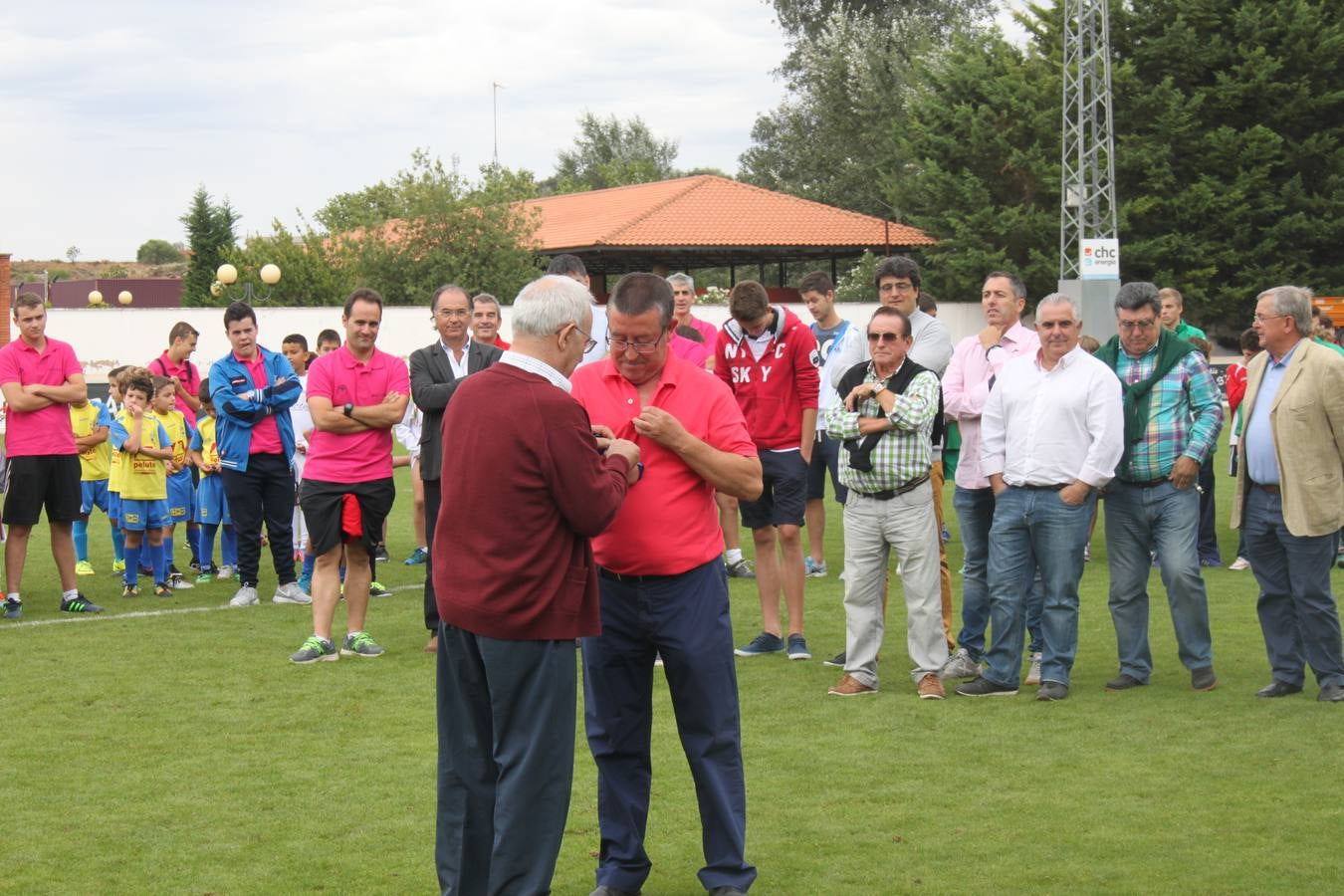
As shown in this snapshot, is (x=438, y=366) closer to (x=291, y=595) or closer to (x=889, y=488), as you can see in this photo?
(x=889, y=488)

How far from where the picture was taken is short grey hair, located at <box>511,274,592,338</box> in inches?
168

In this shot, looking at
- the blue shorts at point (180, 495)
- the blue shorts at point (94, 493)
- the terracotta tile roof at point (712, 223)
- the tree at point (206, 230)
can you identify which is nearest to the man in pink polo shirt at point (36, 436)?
the blue shorts at point (180, 495)

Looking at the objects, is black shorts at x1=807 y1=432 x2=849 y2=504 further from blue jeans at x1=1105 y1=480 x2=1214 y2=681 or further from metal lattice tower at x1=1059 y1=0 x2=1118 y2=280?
metal lattice tower at x1=1059 y1=0 x2=1118 y2=280

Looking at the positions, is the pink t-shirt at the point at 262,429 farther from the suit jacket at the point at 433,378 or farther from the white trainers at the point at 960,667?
the white trainers at the point at 960,667

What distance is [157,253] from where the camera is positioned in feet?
382

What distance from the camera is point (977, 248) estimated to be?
142 feet

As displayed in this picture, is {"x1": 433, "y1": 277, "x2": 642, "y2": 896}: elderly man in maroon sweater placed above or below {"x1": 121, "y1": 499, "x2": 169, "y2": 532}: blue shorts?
above

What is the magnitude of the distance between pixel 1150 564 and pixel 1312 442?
104cm

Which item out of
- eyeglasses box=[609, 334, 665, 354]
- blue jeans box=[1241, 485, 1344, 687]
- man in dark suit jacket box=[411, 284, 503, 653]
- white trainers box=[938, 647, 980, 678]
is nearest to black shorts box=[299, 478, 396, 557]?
man in dark suit jacket box=[411, 284, 503, 653]

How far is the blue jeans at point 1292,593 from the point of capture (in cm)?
765

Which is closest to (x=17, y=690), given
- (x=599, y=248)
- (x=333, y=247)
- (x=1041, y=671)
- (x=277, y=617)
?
(x=277, y=617)

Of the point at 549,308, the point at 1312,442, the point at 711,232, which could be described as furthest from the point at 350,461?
the point at 711,232

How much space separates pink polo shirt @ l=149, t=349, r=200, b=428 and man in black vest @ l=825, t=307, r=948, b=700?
685cm

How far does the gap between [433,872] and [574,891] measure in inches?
19.6
